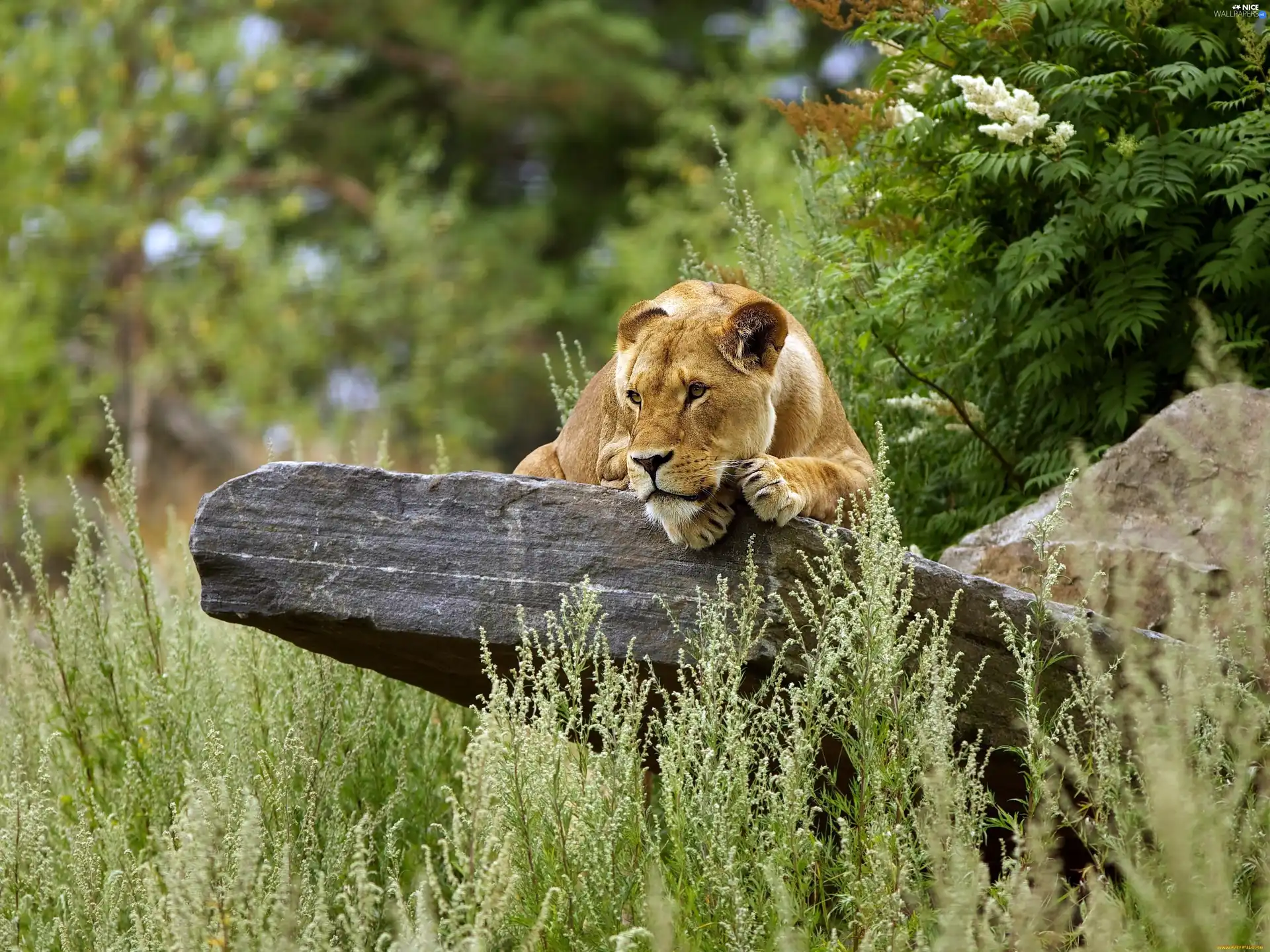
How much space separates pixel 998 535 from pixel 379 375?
712 inches

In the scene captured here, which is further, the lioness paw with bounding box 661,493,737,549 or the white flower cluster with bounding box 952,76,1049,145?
the white flower cluster with bounding box 952,76,1049,145

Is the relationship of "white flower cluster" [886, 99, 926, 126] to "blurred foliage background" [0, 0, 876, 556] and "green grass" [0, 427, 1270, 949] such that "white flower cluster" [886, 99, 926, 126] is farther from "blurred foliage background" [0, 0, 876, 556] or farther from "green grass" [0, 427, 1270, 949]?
"blurred foliage background" [0, 0, 876, 556]

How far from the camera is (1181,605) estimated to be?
3404mm

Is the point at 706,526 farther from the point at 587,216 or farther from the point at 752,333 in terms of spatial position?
the point at 587,216

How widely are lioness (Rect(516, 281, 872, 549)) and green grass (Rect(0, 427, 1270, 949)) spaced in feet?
0.99

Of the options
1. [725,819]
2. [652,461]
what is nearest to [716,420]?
[652,461]

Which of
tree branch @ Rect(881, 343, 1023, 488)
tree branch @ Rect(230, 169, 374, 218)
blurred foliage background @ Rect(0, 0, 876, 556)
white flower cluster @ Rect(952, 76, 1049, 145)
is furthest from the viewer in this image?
tree branch @ Rect(230, 169, 374, 218)

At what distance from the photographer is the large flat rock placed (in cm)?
446

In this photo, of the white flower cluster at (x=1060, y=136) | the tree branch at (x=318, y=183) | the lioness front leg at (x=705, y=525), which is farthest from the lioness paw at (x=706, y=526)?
the tree branch at (x=318, y=183)

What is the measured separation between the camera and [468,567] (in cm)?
461

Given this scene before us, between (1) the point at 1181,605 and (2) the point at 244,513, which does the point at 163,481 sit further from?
(1) the point at 1181,605

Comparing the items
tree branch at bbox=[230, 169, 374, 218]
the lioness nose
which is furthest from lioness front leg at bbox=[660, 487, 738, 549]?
tree branch at bbox=[230, 169, 374, 218]

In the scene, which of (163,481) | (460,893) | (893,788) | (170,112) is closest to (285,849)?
(460,893)

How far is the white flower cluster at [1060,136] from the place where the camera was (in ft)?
17.9
